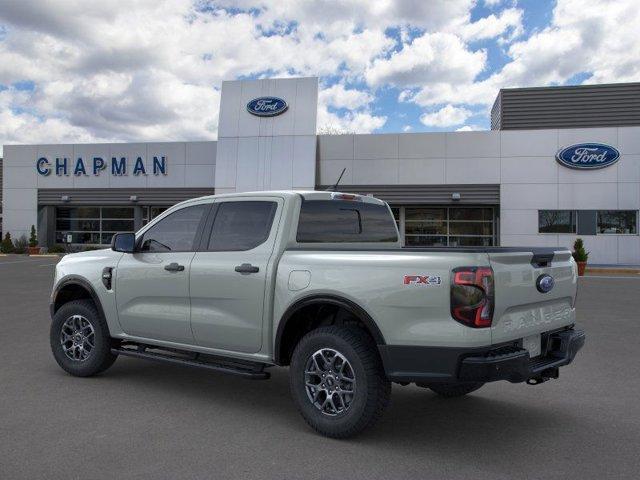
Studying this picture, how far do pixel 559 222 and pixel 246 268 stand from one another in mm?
23595

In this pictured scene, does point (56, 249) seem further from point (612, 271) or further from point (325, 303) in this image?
point (325, 303)

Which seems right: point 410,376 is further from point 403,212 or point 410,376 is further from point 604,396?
point 403,212

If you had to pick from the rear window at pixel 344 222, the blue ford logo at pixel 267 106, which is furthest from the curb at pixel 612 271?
the rear window at pixel 344 222

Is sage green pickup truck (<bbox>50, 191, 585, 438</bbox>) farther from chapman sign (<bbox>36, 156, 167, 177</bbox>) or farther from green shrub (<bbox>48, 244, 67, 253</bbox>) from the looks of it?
green shrub (<bbox>48, 244, 67, 253</bbox>)

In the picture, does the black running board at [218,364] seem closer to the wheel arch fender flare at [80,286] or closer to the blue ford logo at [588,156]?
the wheel arch fender flare at [80,286]

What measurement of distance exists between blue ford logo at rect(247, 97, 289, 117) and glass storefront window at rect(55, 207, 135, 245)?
9.55 m

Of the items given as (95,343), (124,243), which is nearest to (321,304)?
(124,243)

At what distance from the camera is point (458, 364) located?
153 inches

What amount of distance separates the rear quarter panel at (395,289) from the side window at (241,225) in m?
0.63

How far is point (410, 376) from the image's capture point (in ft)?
13.3

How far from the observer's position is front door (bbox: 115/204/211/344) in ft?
17.7

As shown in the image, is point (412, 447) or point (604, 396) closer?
point (412, 447)

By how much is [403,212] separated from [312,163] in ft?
17.1

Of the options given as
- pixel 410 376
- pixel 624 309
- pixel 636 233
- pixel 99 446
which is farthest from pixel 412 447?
pixel 636 233
